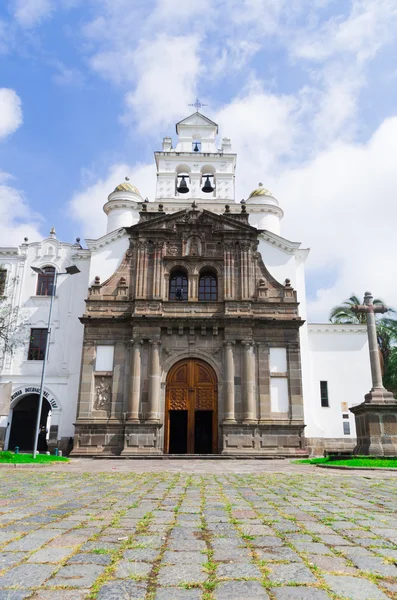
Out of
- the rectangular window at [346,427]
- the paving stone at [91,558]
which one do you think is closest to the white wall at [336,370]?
the rectangular window at [346,427]

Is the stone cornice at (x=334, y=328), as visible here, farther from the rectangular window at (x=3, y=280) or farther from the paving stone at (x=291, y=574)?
the paving stone at (x=291, y=574)

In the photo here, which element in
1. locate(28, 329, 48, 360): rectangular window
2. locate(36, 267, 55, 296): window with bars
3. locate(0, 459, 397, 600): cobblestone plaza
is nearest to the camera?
locate(0, 459, 397, 600): cobblestone plaza

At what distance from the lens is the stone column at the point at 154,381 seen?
2606 centimetres

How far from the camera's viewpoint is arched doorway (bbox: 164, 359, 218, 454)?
88.6 feet

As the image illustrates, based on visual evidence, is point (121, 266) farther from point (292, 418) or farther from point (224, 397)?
point (292, 418)

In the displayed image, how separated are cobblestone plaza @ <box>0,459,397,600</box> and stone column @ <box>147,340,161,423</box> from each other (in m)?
18.3

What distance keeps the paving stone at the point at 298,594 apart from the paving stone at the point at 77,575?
1293 millimetres

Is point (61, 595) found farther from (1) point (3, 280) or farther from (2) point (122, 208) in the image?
(2) point (122, 208)

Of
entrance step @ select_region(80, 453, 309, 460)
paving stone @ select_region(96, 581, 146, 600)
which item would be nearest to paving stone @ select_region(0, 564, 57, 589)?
paving stone @ select_region(96, 581, 146, 600)

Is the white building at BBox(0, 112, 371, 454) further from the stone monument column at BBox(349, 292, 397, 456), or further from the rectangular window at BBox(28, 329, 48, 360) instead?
the stone monument column at BBox(349, 292, 397, 456)

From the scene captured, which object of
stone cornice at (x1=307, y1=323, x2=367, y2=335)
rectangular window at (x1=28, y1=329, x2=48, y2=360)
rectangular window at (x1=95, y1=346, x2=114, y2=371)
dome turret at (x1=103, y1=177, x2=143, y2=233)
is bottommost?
rectangular window at (x1=95, y1=346, x2=114, y2=371)

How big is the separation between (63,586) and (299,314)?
91.1 feet

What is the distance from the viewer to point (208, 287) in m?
30.0

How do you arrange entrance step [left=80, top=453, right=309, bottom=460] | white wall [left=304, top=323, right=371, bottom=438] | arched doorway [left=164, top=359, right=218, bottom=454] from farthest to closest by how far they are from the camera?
white wall [left=304, top=323, right=371, bottom=438] < arched doorway [left=164, top=359, right=218, bottom=454] < entrance step [left=80, top=453, right=309, bottom=460]
